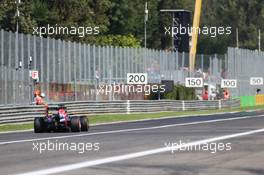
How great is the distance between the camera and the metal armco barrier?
32.2m

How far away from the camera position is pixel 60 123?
2406cm

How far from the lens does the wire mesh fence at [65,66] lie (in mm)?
34219

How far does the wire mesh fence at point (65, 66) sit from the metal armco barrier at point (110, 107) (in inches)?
28.2

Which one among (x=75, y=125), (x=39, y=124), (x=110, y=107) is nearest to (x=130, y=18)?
(x=110, y=107)

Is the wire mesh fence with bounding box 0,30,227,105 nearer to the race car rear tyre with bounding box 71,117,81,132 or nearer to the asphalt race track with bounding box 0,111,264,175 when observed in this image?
the race car rear tyre with bounding box 71,117,81,132

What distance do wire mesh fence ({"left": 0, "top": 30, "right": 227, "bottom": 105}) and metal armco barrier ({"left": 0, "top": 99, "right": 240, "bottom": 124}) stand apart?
72 cm

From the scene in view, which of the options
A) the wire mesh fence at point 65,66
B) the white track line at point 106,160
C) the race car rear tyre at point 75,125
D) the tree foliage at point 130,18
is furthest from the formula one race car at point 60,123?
the tree foliage at point 130,18

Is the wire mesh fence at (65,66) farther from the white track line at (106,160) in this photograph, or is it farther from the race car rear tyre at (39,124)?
the white track line at (106,160)

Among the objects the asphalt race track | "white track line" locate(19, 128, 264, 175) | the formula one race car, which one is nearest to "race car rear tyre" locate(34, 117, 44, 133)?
the formula one race car

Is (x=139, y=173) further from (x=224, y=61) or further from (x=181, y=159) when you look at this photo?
(x=224, y=61)

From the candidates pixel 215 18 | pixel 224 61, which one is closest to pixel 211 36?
pixel 215 18

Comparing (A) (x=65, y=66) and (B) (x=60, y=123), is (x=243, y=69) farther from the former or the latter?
(B) (x=60, y=123)

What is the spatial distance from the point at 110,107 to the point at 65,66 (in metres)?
4.50

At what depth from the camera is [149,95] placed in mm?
52688
